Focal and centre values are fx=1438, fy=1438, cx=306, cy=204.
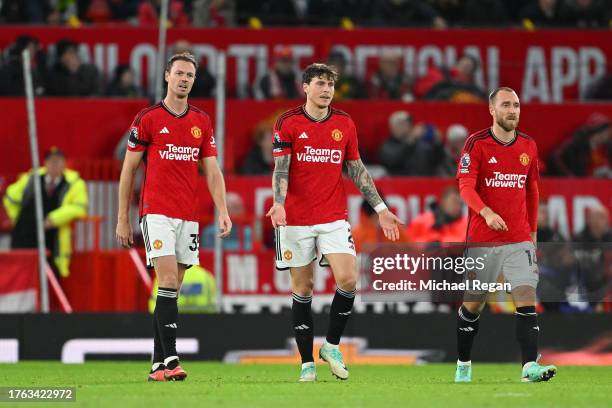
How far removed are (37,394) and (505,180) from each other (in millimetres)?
3741

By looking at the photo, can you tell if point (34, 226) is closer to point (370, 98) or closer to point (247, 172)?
point (247, 172)

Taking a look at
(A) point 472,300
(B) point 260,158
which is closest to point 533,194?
(A) point 472,300

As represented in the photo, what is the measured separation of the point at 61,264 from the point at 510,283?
7.16 m

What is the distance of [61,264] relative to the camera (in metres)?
16.4

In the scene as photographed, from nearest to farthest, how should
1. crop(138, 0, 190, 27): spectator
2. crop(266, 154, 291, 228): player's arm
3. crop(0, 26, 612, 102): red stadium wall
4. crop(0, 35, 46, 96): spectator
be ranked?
crop(266, 154, 291, 228): player's arm → crop(0, 35, 46, 96): spectator → crop(0, 26, 612, 102): red stadium wall → crop(138, 0, 190, 27): spectator

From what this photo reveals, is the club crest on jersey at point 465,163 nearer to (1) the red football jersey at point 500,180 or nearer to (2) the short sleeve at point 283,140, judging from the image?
(1) the red football jersey at point 500,180

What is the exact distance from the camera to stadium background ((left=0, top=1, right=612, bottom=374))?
15.2 m

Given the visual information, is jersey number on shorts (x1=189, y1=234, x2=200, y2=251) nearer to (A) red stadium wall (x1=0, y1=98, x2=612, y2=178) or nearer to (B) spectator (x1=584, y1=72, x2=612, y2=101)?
(A) red stadium wall (x1=0, y1=98, x2=612, y2=178)

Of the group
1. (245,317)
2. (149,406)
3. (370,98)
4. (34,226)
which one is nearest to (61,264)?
(34,226)

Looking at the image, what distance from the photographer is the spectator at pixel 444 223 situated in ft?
54.0

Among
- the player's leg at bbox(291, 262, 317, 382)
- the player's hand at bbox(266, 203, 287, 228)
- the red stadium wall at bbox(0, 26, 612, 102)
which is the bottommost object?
the player's leg at bbox(291, 262, 317, 382)

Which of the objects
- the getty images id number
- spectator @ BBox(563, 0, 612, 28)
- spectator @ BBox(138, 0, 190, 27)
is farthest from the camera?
spectator @ BBox(563, 0, 612, 28)

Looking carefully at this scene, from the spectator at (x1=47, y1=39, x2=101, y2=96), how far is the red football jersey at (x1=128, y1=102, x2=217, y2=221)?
8505 millimetres

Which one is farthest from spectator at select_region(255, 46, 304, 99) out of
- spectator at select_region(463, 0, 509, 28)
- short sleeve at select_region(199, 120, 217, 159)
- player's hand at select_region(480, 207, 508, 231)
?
player's hand at select_region(480, 207, 508, 231)
